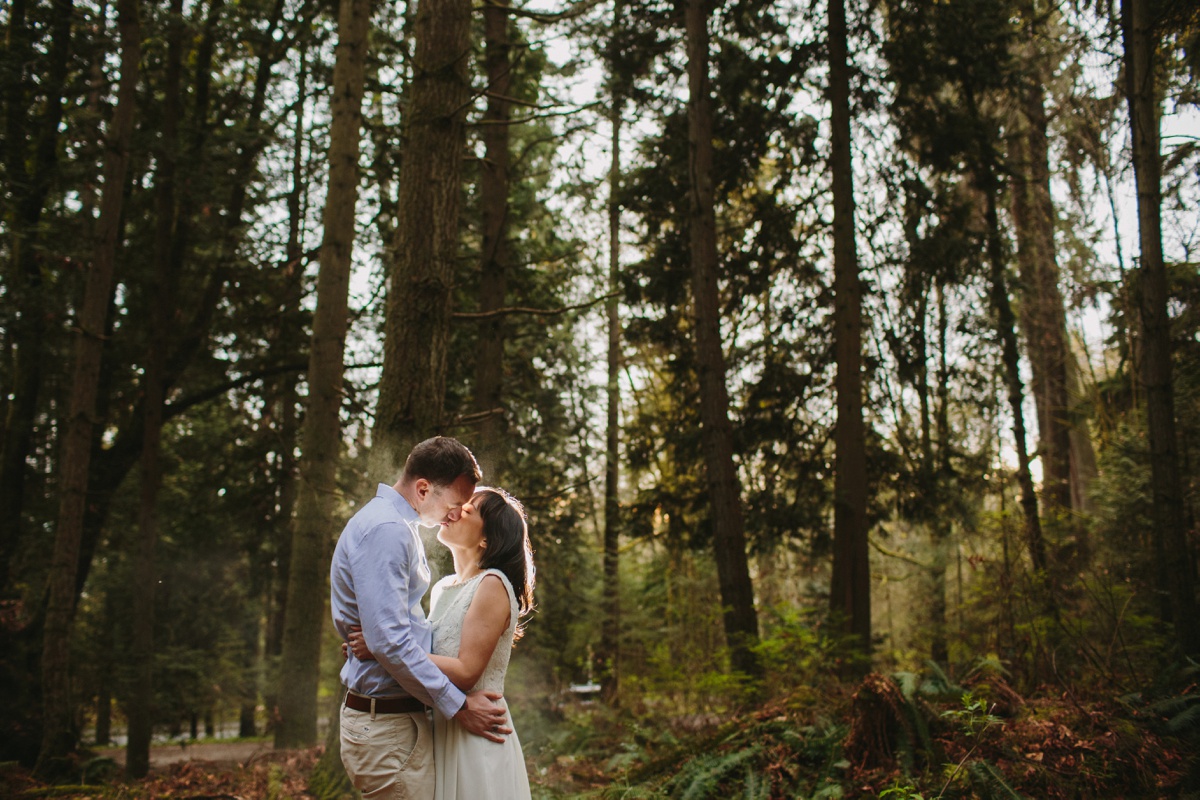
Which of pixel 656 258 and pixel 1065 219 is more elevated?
pixel 1065 219

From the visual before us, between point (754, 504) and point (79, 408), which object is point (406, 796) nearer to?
point (79, 408)

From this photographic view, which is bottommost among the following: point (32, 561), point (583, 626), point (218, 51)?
point (583, 626)

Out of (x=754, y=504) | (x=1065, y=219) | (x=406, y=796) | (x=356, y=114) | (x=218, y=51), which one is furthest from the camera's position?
(x=1065, y=219)

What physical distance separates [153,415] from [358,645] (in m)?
9.67

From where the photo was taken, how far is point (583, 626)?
17.1 m

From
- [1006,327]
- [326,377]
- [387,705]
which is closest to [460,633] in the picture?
[387,705]

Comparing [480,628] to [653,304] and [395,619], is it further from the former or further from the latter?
[653,304]

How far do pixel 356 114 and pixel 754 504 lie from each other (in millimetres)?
7655

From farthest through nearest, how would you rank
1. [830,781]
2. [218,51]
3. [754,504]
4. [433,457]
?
[218,51], [754,504], [830,781], [433,457]

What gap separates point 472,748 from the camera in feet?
10.7

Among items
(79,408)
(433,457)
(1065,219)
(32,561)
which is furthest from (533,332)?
(1065,219)

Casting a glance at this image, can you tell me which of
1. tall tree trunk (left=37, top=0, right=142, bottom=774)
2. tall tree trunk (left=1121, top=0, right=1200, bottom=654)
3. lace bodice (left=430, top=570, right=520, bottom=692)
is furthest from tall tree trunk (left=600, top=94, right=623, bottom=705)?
lace bodice (left=430, top=570, right=520, bottom=692)

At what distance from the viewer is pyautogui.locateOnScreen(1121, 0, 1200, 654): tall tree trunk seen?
651 cm

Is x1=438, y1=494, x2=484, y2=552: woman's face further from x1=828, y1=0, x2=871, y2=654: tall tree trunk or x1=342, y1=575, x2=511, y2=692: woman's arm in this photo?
x1=828, y1=0, x2=871, y2=654: tall tree trunk
